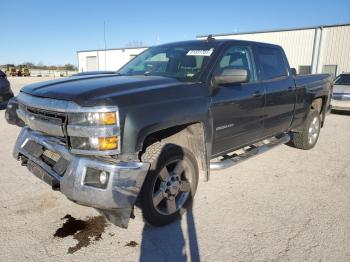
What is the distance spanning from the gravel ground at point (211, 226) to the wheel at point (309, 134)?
139cm

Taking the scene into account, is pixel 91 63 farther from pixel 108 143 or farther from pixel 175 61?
pixel 108 143

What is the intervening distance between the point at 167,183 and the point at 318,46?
22036mm

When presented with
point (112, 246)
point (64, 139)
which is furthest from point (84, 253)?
point (64, 139)

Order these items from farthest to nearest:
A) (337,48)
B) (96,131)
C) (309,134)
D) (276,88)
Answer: (337,48) → (309,134) → (276,88) → (96,131)

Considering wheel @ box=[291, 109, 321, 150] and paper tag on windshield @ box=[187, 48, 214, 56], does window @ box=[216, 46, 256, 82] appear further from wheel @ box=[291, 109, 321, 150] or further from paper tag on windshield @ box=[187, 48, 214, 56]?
wheel @ box=[291, 109, 321, 150]

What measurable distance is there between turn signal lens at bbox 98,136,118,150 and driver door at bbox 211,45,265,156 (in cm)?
128

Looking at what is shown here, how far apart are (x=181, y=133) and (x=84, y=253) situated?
5.09ft

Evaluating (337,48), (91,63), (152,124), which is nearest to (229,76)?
(152,124)

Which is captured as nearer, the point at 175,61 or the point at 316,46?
the point at 175,61

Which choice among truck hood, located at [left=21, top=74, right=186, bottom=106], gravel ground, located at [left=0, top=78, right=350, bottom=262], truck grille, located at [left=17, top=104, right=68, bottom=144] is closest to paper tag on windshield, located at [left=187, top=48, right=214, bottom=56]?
truck hood, located at [left=21, top=74, right=186, bottom=106]

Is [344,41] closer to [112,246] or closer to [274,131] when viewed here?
[274,131]

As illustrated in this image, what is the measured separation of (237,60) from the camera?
13.6 feet

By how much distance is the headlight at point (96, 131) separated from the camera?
255 centimetres

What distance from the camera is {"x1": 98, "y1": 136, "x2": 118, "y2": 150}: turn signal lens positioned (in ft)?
8.44
